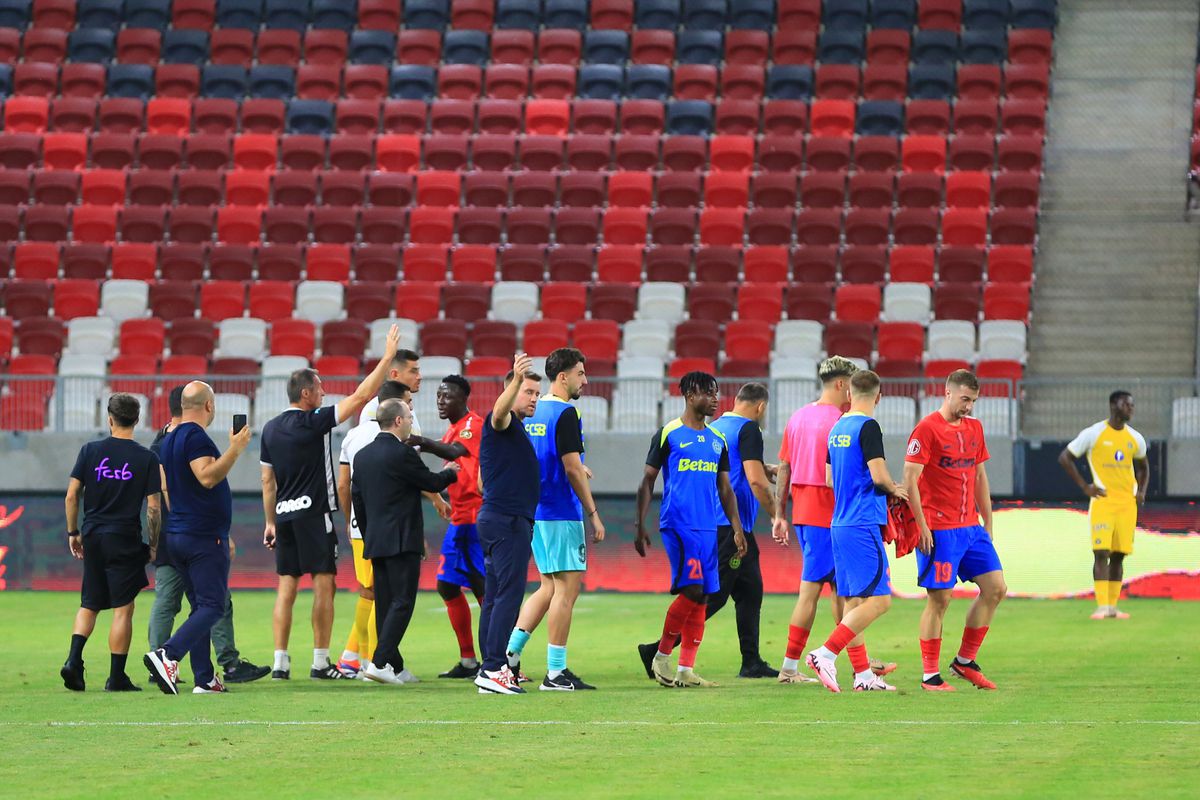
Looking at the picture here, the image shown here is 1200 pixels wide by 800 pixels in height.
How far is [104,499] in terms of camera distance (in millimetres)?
11406

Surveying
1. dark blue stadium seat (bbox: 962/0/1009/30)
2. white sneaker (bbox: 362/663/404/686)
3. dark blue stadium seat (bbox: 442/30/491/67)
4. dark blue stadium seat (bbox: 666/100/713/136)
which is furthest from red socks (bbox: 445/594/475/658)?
dark blue stadium seat (bbox: 962/0/1009/30)

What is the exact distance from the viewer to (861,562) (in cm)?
1077

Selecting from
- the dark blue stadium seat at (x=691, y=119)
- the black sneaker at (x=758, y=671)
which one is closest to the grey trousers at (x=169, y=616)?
the black sneaker at (x=758, y=671)

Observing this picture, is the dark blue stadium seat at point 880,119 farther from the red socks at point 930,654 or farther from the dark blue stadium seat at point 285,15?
the red socks at point 930,654

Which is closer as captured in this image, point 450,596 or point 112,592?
point 112,592

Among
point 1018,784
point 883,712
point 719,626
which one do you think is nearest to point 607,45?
point 719,626

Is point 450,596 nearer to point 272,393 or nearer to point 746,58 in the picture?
point 272,393

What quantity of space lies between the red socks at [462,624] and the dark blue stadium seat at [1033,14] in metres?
21.8

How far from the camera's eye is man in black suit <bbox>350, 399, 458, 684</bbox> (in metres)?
11.2

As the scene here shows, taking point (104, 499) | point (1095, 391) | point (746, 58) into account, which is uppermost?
point (746, 58)

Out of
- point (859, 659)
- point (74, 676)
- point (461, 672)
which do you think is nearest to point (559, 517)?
point (461, 672)

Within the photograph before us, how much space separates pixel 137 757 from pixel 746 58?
24.2m

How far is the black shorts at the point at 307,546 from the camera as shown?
11.7 m

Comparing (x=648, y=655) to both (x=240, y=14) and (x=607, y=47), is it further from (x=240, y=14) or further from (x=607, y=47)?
(x=240, y=14)
